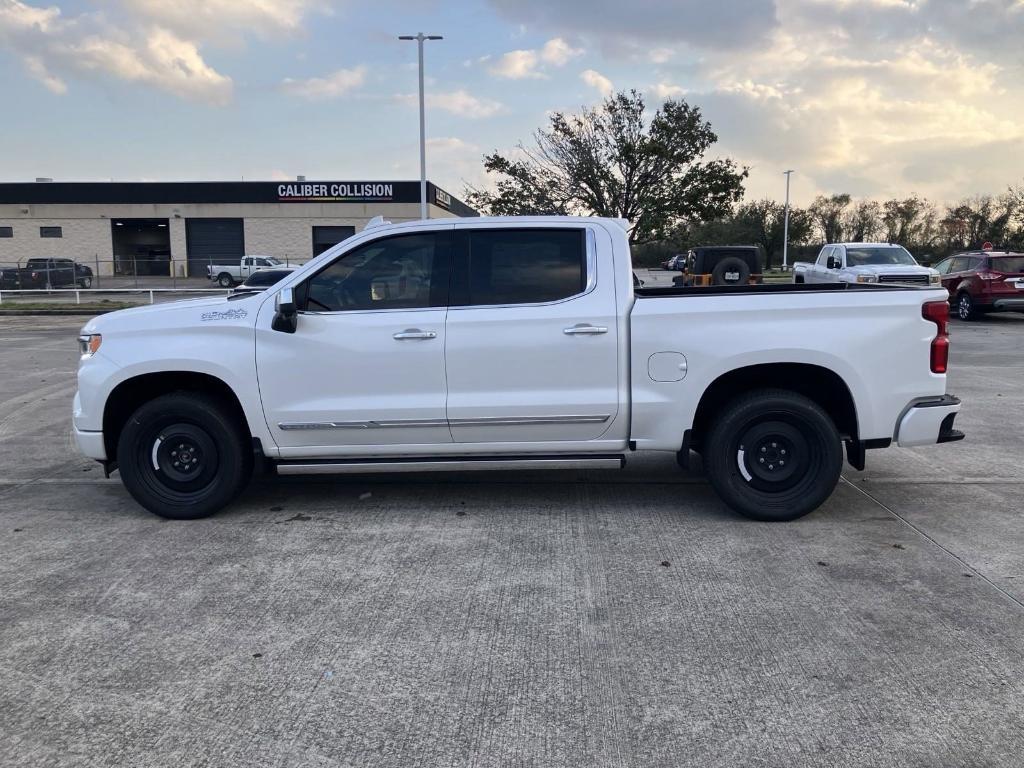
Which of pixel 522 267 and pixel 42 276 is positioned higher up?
pixel 42 276

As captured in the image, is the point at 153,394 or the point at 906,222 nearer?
the point at 153,394

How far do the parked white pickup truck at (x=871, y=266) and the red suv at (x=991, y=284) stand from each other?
2.64 ft

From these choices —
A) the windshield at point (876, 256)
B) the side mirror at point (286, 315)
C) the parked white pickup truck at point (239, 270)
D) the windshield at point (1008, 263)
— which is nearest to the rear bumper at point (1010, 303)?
the windshield at point (1008, 263)

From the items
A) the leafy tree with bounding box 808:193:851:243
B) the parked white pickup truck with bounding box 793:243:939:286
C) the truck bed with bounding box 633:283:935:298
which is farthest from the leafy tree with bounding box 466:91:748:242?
the leafy tree with bounding box 808:193:851:243

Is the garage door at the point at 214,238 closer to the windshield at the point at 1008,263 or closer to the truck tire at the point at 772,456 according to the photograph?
the windshield at the point at 1008,263

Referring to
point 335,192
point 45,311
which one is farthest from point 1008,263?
point 335,192

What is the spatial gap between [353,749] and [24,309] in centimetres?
3173

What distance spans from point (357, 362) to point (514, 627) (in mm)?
2182

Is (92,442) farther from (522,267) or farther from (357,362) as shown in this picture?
(522,267)

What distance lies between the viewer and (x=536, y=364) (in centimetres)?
551

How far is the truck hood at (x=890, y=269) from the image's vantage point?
20078 mm

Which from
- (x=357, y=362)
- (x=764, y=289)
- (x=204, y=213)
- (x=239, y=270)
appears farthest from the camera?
(x=204, y=213)

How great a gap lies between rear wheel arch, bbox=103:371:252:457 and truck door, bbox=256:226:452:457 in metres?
0.35

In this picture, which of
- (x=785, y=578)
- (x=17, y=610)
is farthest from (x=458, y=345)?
(x=17, y=610)
